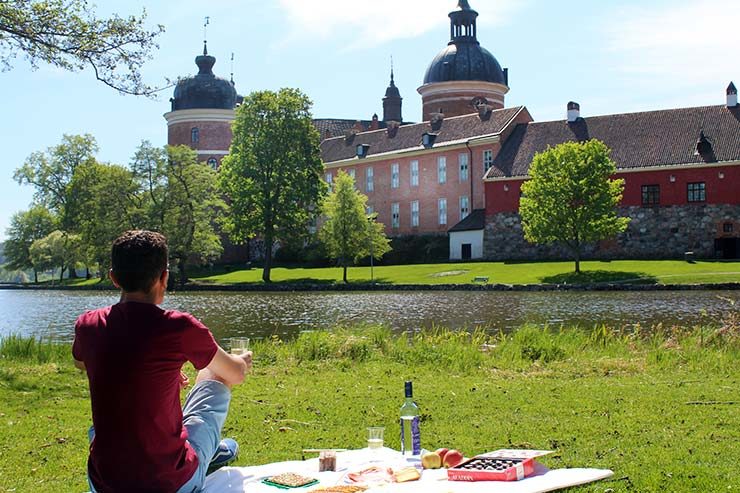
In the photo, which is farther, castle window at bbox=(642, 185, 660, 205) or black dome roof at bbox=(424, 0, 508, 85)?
black dome roof at bbox=(424, 0, 508, 85)

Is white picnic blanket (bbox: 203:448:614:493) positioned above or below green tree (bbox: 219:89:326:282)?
below

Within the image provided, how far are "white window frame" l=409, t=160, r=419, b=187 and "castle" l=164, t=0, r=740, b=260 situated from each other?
93 millimetres

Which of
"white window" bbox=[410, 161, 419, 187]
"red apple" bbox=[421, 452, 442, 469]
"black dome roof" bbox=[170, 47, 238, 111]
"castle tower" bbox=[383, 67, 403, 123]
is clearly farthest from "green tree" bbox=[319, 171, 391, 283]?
"red apple" bbox=[421, 452, 442, 469]

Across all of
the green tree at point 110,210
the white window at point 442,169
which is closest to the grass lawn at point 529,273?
the green tree at point 110,210

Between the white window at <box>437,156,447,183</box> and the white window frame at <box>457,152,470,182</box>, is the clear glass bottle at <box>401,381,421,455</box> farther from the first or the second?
the white window at <box>437,156,447,183</box>

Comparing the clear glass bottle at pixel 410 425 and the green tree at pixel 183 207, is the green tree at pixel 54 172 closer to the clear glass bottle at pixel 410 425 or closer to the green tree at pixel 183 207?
the green tree at pixel 183 207

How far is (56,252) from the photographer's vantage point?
2793 inches

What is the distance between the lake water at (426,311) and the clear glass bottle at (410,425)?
44.3 ft

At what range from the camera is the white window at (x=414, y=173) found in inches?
2571

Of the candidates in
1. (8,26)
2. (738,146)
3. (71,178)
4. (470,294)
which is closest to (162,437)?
(8,26)

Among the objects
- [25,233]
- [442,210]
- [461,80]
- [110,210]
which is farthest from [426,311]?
[25,233]

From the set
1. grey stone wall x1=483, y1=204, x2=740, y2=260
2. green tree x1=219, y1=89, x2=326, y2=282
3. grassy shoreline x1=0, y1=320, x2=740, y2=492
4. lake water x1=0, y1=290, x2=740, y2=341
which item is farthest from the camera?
green tree x1=219, y1=89, x2=326, y2=282

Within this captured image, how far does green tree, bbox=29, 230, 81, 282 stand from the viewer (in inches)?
2595

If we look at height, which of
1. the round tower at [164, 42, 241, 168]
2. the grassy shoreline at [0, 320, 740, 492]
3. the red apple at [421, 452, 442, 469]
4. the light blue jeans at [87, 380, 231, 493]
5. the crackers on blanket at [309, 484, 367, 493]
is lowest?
the grassy shoreline at [0, 320, 740, 492]
